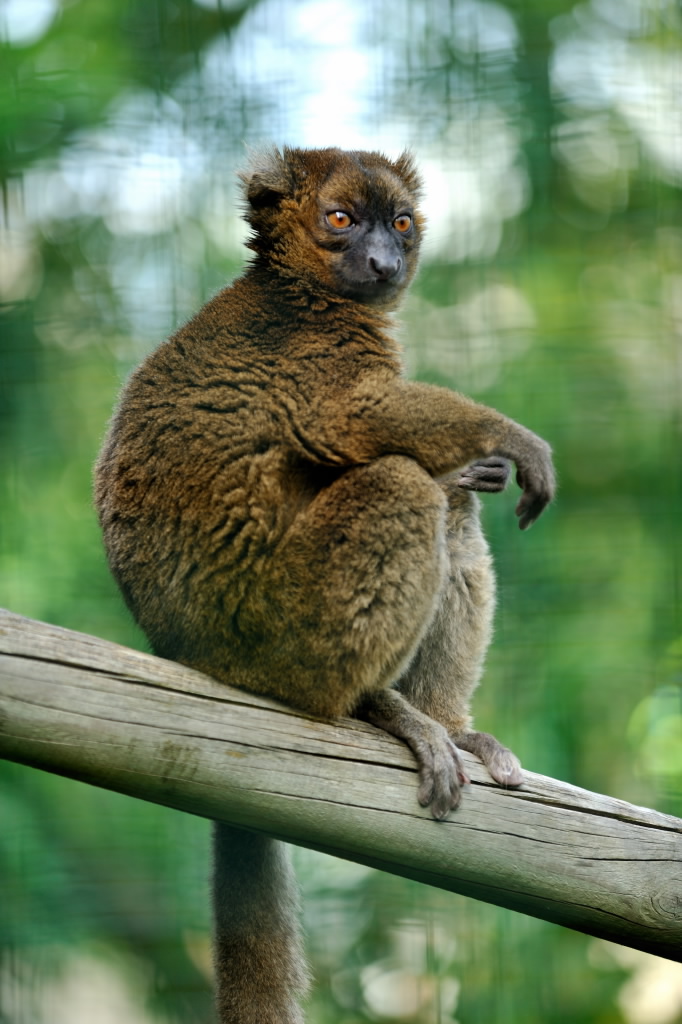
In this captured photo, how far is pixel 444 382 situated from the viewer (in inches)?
252

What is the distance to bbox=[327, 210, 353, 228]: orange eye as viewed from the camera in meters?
3.95

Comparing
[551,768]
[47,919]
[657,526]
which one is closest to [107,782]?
[47,919]

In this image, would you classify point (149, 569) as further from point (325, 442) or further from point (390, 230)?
point (390, 230)

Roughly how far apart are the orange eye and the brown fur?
405mm

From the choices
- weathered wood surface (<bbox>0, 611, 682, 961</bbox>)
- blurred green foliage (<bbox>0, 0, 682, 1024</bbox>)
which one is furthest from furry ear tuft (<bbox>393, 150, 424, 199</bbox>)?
weathered wood surface (<bbox>0, 611, 682, 961</bbox>)

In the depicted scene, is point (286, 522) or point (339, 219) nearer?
point (286, 522)

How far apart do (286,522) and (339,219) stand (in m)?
1.35

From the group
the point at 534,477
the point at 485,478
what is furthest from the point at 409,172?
the point at 534,477

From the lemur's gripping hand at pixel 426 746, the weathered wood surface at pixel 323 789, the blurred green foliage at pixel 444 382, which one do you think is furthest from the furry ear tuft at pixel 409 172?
the weathered wood surface at pixel 323 789

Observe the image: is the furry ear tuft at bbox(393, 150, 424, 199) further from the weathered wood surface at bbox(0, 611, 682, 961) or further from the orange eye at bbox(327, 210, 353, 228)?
the weathered wood surface at bbox(0, 611, 682, 961)

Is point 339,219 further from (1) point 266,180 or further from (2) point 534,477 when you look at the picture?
(2) point 534,477

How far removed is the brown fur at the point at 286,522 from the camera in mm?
3256

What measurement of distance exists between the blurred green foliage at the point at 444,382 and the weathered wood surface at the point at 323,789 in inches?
93.5

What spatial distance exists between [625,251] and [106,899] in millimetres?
5188
